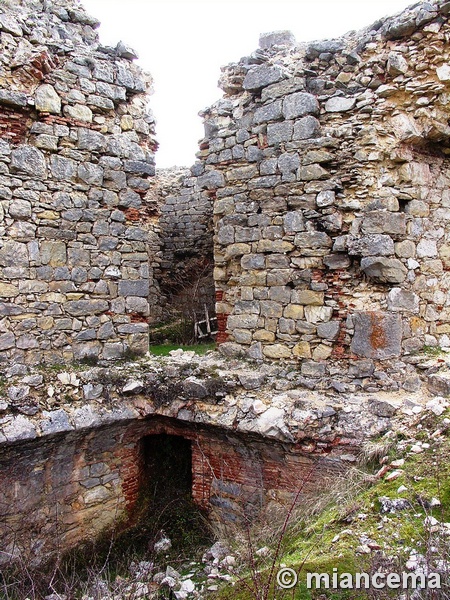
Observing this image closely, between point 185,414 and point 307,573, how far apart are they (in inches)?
113

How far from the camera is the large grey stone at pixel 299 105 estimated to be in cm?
527

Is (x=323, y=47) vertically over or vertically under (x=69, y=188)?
over

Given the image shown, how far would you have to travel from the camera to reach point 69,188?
5359 mm

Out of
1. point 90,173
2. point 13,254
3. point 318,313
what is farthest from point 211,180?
point 13,254

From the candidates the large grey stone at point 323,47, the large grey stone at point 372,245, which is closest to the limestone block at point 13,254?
the large grey stone at point 372,245

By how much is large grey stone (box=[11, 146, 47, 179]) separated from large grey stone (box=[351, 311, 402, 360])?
388 centimetres

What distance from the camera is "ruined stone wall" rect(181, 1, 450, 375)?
16.3 ft

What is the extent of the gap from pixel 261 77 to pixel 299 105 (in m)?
0.66

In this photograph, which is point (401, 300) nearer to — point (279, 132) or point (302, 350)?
point (302, 350)

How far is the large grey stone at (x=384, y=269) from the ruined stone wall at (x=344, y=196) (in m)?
0.01

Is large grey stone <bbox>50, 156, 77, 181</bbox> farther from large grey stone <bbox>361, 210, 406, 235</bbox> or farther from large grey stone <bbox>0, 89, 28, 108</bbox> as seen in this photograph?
large grey stone <bbox>361, 210, 406, 235</bbox>

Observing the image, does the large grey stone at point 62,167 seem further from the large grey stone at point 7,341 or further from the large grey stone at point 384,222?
the large grey stone at point 384,222

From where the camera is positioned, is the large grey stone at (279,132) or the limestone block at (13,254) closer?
the limestone block at (13,254)

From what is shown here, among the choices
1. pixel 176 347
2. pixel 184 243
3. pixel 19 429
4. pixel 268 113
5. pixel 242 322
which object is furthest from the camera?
pixel 184 243
